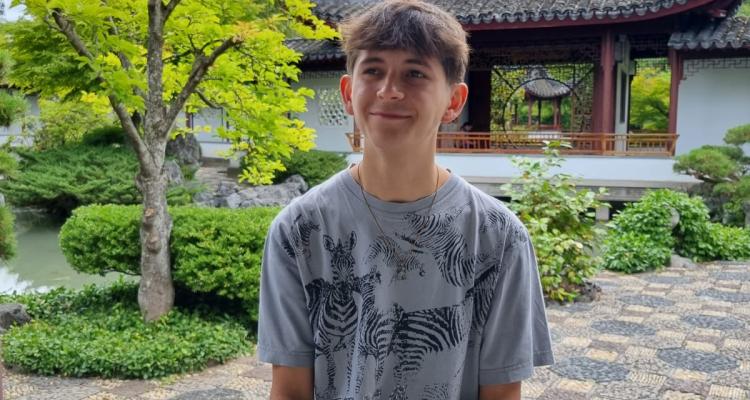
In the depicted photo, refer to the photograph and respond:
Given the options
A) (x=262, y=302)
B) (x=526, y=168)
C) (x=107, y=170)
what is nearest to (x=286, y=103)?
(x=526, y=168)

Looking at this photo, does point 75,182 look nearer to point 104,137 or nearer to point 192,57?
point 104,137

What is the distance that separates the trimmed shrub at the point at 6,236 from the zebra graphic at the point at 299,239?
415 centimetres

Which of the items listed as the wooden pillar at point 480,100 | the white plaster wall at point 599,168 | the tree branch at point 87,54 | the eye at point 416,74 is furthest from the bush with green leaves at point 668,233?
the wooden pillar at point 480,100

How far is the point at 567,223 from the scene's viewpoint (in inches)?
238

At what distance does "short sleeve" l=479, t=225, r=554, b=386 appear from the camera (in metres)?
1.39

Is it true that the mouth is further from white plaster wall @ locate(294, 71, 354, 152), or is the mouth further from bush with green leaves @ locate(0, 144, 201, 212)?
white plaster wall @ locate(294, 71, 354, 152)

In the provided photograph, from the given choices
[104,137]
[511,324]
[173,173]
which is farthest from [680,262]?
[104,137]

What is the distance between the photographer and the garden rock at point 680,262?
7.45m

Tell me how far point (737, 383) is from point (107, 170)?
1068 cm

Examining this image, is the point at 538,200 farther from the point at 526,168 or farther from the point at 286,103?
the point at 286,103

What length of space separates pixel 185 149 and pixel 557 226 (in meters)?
11.6

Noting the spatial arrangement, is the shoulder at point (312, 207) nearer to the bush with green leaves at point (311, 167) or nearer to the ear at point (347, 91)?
the ear at point (347, 91)

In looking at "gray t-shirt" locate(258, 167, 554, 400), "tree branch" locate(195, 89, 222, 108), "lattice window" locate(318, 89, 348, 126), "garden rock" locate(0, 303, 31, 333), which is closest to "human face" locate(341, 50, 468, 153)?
"gray t-shirt" locate(258, 167, 554, 400)

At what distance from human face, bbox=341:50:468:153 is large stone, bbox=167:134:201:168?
48.9 ft
